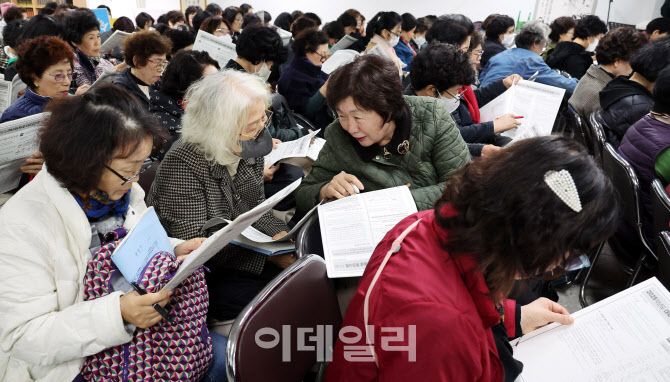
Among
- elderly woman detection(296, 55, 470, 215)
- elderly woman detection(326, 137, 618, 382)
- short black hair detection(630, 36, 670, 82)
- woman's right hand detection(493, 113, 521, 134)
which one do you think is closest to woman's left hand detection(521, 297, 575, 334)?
elderly woman detection(326, 137, 618, 382)

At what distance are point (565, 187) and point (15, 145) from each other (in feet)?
7.03

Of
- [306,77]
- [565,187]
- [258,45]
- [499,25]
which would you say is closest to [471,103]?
[306,77]

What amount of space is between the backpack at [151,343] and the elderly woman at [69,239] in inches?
1.5

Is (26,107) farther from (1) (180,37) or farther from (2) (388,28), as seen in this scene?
(2) (388,28)

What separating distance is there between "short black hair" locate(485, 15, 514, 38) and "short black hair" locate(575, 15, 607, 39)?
692 mm

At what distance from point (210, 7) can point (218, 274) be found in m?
6.87

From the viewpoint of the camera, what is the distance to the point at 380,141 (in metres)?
1.91

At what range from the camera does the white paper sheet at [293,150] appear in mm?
2461

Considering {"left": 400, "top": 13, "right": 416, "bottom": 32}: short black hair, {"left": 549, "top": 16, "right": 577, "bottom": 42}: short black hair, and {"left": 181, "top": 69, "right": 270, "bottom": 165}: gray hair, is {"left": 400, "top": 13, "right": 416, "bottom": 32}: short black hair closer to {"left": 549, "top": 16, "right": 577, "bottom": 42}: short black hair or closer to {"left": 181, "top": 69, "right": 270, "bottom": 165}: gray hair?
{"left": 549, "top": 16, "right": 577, "bottom": 42}: short black hair

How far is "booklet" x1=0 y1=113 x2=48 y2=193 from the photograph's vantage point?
6.36 feet

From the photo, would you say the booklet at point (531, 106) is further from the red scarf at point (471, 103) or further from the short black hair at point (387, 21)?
the short black hair at point (387, 21)

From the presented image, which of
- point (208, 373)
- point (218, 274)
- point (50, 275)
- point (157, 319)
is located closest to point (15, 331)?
point (50, 275)

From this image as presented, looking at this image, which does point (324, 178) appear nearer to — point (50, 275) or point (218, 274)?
point (218, 274)

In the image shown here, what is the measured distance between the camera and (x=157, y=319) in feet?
3.84
